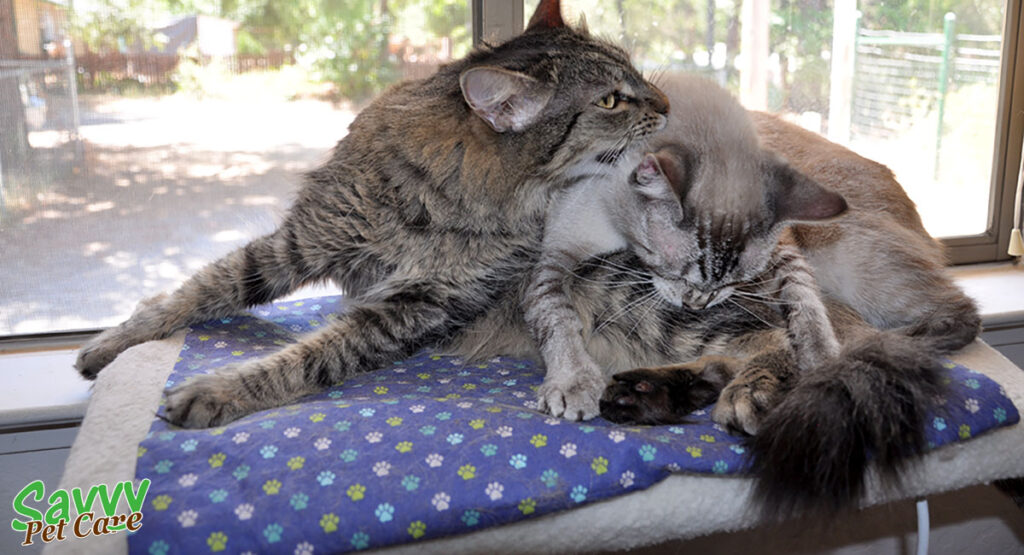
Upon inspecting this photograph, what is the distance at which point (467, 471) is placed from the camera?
1.19m

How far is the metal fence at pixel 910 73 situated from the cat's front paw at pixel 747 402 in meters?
1.53

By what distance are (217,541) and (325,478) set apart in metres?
0.16

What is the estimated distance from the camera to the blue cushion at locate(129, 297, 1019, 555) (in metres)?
1.11

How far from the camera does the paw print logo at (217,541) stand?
1.08 metres

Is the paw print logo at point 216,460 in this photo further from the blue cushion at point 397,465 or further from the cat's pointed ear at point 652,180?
the cat's pointed ear at point 652,180

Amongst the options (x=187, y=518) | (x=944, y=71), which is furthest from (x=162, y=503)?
(x=944, y=71)

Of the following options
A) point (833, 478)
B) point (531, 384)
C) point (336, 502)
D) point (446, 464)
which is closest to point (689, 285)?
point (531, 384)

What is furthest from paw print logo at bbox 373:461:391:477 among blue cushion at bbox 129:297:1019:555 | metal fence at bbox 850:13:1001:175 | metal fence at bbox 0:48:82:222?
metal fence at bbox 850:13:1001:175

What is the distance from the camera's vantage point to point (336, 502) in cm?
113

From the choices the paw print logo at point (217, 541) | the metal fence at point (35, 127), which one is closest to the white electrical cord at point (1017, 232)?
the paw print logo at point (217, 541)

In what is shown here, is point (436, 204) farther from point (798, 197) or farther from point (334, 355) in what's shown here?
point (798, 197)

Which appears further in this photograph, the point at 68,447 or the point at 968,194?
the point at 968,194

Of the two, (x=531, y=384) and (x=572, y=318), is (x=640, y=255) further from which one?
(x=531, y=384)

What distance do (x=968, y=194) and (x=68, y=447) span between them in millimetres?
2807
